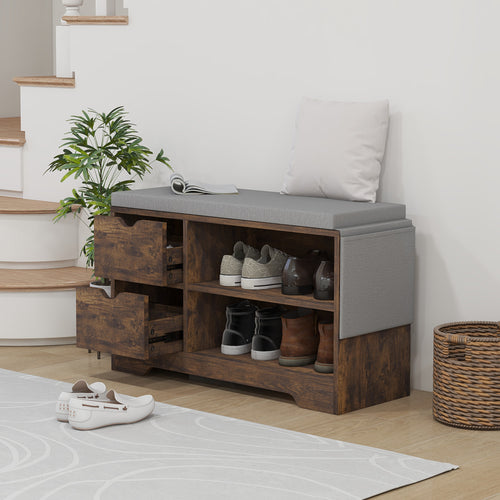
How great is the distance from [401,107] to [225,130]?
2.35 feet

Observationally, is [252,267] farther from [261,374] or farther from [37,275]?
[37,275]

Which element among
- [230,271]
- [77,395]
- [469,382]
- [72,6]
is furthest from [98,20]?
[469,382]

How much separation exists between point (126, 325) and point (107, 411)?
537mm

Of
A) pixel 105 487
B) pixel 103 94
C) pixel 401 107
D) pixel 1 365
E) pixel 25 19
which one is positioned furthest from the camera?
pixel 25 19

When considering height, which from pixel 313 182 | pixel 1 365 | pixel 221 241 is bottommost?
pixel 1 365

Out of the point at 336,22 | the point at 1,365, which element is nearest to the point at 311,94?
the point at 336,22

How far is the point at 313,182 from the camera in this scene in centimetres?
316

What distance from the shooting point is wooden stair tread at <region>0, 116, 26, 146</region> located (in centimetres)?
418

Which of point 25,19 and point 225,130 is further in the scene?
point 25,19

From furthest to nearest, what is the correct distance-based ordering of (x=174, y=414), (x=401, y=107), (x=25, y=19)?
(x=25, y=19)
(x=401, y=107)
(x=174, y=414)

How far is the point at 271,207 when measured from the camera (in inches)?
116

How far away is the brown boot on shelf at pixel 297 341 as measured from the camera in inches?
120

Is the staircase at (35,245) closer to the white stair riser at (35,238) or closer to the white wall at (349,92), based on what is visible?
the white stair riser at (35,238)

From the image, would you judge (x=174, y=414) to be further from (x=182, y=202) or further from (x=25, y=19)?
(x=25, y=19)
